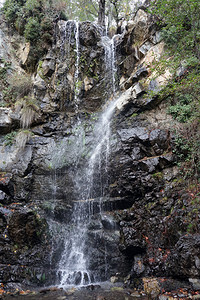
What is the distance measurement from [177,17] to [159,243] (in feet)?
24.1

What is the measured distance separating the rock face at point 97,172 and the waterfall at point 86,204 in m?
0.14

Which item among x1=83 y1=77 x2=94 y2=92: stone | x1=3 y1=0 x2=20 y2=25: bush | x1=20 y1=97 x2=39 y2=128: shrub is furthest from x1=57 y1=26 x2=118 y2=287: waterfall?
x1=3 y1=0 x2=20 y2=25: bush

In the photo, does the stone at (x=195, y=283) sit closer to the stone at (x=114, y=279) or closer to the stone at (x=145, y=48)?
the stone at (x=114, y=279)

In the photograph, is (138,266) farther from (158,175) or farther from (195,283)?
(158,175)

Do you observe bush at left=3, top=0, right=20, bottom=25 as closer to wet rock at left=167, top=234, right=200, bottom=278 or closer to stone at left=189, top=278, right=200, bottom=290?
wet rock at left=167, top=234, right=200, bottom=278

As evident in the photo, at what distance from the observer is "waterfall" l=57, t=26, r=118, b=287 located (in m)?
6.32

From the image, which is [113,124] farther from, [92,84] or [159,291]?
[159,291]

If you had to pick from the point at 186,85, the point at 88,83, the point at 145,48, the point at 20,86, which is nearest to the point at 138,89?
the point at 145,48

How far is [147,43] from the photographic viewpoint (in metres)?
10.1

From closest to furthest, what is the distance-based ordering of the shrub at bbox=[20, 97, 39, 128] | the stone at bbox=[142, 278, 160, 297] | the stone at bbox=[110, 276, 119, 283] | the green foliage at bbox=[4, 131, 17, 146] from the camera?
the stone at bbox=[142, 278, 160, 297]
the stone at bbox=[110, 276, 119, 283]
the green foliage at bbox=[4, 131, 17, 146]
the shrub at bbox=[20, 97, 39, 128]

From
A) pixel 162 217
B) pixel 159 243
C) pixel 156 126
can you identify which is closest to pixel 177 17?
pixel 156 126

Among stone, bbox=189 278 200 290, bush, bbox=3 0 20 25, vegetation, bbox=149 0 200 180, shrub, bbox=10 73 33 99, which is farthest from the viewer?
bush, bbox=3 0 20 25

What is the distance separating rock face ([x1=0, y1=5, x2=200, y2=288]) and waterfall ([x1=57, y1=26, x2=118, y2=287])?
0.44 feet

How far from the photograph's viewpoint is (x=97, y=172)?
8.61 metres
